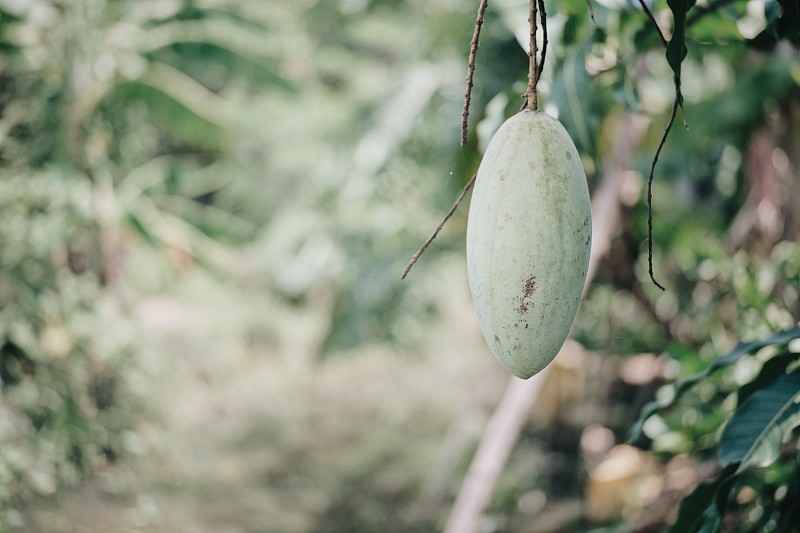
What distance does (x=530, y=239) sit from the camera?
1.70 feet

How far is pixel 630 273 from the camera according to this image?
3.38m

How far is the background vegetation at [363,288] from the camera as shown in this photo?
6.70 feet

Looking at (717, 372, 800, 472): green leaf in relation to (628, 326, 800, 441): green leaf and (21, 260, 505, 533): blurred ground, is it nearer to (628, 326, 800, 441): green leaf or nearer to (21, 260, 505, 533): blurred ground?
(628, 326, 800, 441): green leaf

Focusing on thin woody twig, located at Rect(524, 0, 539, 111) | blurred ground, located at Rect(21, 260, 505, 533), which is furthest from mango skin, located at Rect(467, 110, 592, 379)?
blurred ground, located at Rect(21, 260, 505, 533)

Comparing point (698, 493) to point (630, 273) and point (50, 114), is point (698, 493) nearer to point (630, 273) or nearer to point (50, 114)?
point (630, 273)

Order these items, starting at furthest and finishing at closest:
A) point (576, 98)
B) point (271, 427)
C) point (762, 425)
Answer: point (271, 427) < point (576, 98) < point (762, 425)

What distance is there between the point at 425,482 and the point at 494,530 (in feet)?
2.92

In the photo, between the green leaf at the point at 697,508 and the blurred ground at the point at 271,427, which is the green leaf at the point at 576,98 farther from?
the blurred ground at the point at 271,427

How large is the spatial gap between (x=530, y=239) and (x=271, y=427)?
17.3ft

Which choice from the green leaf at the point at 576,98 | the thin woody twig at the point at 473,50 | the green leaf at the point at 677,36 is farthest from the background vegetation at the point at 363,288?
the thin woody twig at the point at 473,50

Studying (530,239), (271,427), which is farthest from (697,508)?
(271,427)

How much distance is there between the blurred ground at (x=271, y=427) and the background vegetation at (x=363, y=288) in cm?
2

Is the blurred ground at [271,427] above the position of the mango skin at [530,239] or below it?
above

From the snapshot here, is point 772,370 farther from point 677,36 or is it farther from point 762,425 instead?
point 677,36
